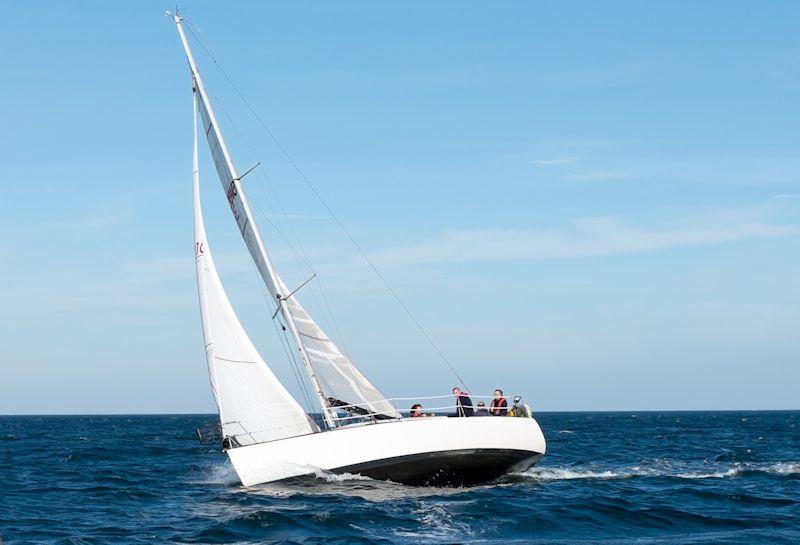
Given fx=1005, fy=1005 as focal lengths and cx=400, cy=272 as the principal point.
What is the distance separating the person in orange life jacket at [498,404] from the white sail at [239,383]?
12.9 ft

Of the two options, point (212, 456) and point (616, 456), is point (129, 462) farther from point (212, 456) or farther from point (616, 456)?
point (616, 456)

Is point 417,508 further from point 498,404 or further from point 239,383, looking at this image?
point 239,383

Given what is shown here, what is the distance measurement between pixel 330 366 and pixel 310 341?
0.72 m

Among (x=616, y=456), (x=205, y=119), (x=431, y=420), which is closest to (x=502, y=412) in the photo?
(x=431, y=420)

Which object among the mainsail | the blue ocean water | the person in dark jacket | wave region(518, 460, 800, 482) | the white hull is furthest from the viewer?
wave region(518, 460, 800, 482)

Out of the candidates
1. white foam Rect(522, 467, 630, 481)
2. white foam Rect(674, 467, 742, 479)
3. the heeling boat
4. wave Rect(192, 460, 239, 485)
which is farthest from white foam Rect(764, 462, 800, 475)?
wave Rect(192, 460, 239, 485)

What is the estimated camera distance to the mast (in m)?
22.0

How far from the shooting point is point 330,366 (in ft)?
73.8

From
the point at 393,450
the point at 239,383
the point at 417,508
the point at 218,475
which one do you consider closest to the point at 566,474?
the point at 393,450

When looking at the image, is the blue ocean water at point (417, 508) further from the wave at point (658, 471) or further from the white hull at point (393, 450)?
the white hull at point (393, 450)

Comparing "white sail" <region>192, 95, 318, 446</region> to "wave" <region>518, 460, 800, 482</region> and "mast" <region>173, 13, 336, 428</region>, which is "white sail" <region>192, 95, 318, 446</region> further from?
"wave" <region>518, 460, 800, 482</region>

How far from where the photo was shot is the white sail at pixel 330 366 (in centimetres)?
2233

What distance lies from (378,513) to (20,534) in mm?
5999

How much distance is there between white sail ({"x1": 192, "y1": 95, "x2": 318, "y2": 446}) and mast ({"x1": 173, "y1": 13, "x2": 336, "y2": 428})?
719 millimetres
